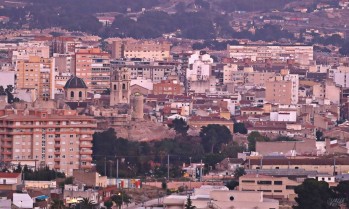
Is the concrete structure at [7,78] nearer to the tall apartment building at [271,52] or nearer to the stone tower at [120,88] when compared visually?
the stone tower at [120,88]

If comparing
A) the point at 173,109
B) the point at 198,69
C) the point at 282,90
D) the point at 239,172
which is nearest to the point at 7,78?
the point at 173,109

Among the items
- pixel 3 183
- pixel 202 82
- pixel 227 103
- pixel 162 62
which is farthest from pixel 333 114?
pixel 3 183

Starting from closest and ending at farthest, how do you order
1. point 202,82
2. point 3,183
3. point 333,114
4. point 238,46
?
point 3,183
point 333,114
point 202,82
point 238,46

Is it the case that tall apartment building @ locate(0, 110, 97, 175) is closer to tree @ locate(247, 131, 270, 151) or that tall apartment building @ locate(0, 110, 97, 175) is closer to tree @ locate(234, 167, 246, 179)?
tree @ locate(234, 167, 246, 179)

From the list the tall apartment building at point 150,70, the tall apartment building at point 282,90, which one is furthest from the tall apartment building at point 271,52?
the tall apartment building at point 282,90

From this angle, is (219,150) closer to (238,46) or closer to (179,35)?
(238,46)

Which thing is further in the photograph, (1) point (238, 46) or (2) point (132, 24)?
(2) point (132, 24)

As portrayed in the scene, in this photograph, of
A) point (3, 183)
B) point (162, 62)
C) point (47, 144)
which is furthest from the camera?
point (162, 62)
